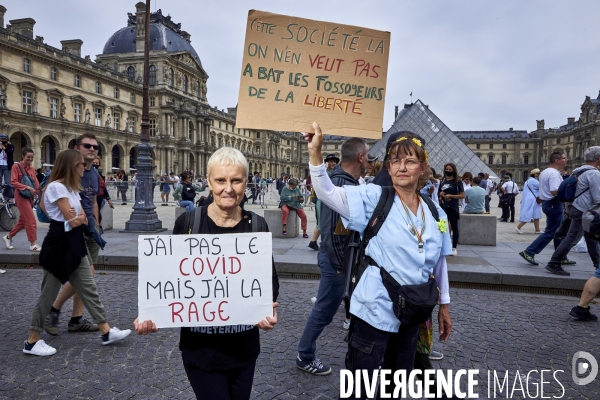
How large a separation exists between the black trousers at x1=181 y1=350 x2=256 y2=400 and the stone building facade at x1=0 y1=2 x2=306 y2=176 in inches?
1504

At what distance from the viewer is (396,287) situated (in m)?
1.78

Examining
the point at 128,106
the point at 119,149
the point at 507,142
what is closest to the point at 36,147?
the point at 119,149

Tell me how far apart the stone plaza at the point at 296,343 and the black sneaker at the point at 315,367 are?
0.13ft

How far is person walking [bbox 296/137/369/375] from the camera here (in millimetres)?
2695

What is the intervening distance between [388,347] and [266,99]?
141 centimetres

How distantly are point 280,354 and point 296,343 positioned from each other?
9.5 inches

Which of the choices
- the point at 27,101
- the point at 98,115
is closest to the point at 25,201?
the point at 27,101

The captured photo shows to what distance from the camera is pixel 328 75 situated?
226 cm

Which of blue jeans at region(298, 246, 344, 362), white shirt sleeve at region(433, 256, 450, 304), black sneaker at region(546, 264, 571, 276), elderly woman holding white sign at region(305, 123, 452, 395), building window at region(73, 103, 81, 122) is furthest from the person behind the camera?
building window at region(73, 103, 81, 122)

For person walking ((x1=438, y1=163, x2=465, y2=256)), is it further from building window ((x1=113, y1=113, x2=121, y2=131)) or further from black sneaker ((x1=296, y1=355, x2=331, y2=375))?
building window ((x1=113, y1=113, x2=121, y2=131))

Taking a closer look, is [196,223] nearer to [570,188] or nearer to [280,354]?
[280,354]

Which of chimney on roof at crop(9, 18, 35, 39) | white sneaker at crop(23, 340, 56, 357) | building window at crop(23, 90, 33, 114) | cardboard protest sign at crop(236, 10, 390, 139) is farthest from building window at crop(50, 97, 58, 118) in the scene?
cardboard protest sign at crop(236, 10, 390, 139)

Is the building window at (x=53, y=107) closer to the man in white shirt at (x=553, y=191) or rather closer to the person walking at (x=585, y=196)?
the man in white shirt at (x=553, y=191)

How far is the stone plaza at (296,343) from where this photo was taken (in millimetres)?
2658
